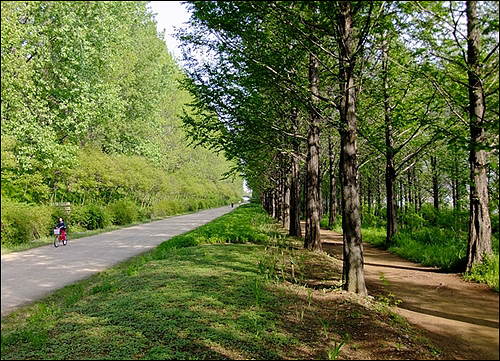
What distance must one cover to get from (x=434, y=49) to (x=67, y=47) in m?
7.29

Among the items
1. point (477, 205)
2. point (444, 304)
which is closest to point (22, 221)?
point (444, 304)

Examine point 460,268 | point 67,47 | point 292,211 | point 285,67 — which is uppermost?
point 285,67

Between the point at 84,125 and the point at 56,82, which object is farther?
the point at 84,125

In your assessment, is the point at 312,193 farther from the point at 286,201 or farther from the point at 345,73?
the point at 286,201

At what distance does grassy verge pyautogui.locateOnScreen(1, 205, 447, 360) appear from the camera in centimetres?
342

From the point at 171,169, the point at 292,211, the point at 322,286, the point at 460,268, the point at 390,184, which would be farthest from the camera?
the point at 171,169

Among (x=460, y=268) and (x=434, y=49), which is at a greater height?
(x=434, y=49)

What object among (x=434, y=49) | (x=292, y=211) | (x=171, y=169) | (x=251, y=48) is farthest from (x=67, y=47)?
(x=171, y=169)

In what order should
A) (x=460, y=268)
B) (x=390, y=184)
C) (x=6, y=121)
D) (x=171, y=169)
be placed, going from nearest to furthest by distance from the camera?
1. (x=6, y=121)
2. (x=460, y=268)
3. (x=390, y=184)
4. (x=171, y=169)

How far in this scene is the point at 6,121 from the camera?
5.99 ft

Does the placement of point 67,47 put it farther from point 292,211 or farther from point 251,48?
point 292,211

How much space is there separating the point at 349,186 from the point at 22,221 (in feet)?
15.5

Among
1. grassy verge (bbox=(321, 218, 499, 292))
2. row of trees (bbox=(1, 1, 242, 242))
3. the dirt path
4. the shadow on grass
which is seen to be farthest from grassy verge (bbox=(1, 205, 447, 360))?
grassy verge (bbox=(321, 218, 499, 292))

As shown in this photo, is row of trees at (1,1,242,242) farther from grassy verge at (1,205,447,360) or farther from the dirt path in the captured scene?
the dirt path
